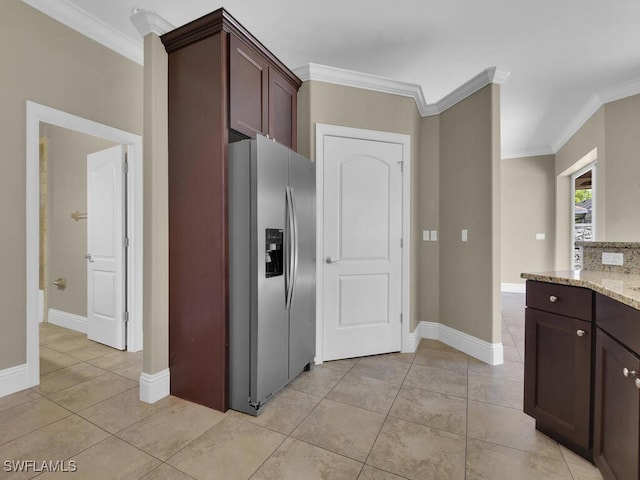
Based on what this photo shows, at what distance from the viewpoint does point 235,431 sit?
6.16ft

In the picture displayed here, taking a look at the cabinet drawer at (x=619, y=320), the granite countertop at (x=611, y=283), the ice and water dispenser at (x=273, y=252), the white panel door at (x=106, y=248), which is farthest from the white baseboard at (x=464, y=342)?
Result: the white panel door at (x=106, y=248)

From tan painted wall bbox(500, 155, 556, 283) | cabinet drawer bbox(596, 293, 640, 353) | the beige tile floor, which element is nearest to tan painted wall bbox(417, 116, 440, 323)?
the beige tile floor

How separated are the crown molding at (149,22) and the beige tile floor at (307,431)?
2.52 meters

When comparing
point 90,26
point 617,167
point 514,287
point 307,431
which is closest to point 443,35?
point 90,26

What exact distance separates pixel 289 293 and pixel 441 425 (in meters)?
1.25

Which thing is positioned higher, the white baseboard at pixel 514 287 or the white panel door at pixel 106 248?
the white panel door at pixel 106 248

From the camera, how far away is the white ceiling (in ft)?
7.97

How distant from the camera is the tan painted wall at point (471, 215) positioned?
9.50ft

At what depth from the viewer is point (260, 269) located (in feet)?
6.74

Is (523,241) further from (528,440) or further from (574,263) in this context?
(528,440)

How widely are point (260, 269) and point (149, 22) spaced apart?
179cm

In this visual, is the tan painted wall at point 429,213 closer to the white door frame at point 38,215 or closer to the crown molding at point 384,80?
the crown molding at point 384,80

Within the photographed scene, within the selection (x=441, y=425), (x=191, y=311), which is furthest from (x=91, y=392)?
(x=441, y=425)

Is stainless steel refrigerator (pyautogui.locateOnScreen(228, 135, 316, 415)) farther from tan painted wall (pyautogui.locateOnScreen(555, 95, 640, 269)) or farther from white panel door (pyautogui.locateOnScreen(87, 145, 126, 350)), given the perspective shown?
tan painted wall (pyautogui.locateOnScreen(555, 95, 640, 269))
